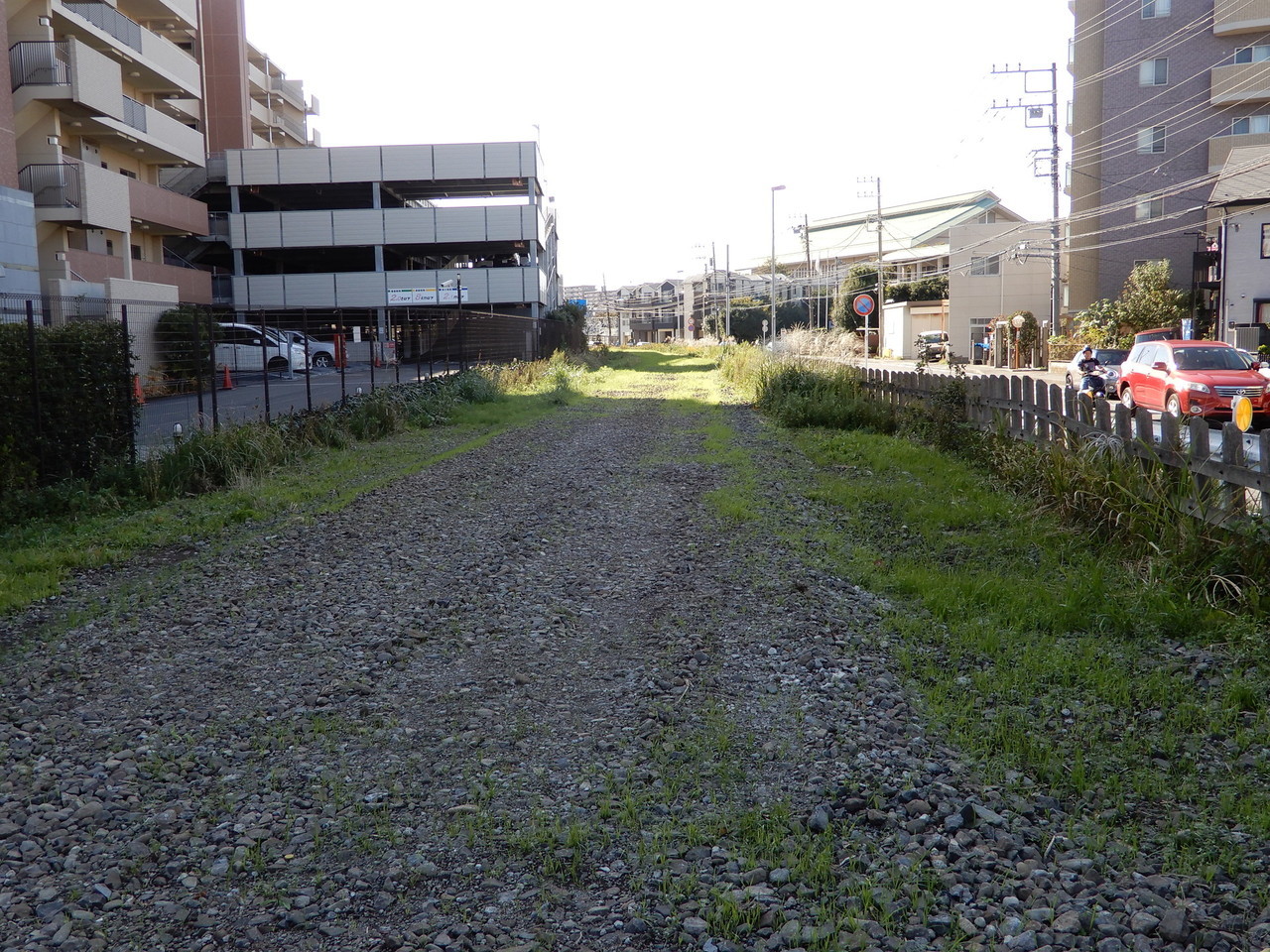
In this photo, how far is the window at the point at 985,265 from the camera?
2539 inches

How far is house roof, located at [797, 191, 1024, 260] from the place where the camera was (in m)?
108

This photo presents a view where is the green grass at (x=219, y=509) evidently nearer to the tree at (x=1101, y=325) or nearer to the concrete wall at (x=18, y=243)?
the concrete wall at (x=18, y=243)

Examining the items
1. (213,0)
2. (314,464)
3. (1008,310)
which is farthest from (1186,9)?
(314,464)

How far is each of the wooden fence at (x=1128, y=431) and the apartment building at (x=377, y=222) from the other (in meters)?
41.2

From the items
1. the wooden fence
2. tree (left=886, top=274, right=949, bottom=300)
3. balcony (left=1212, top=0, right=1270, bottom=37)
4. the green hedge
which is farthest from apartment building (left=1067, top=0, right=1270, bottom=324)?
the green hedge

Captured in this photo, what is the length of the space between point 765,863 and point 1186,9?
6410 centimetres

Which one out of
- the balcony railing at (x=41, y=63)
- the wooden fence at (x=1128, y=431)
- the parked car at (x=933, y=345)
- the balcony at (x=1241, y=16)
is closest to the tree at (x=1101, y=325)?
the parked car at (x=933, y=345)

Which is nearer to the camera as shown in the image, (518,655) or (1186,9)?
(518,655)

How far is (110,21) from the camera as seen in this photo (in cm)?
3306

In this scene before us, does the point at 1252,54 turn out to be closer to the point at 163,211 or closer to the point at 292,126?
the point at 163,211

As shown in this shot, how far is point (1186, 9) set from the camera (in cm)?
5447

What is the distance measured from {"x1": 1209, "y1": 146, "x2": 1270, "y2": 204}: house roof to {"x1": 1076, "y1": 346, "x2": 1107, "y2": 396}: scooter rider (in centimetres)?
1187

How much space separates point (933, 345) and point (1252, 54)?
2183cm

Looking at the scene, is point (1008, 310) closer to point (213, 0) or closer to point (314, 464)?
point (213, 0)
